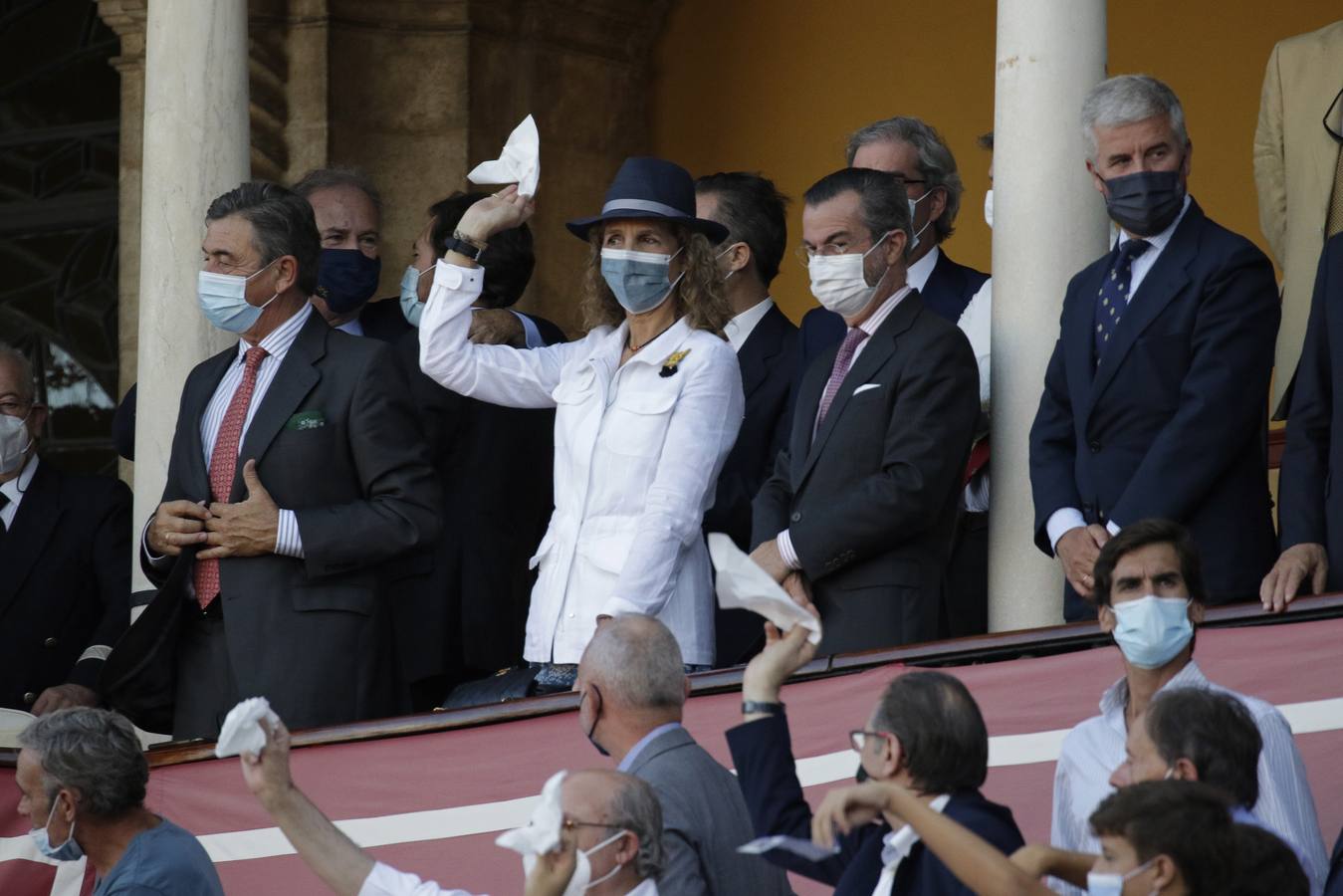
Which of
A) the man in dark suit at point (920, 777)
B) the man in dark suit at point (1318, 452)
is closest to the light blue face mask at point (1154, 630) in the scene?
the man in dark suit at point (1318, 452)

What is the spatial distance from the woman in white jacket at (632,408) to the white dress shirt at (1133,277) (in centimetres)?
92

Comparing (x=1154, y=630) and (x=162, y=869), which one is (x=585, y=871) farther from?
(x=162, y=869)

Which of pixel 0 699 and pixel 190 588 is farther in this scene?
pixel 0 699

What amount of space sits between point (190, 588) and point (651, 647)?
208cm

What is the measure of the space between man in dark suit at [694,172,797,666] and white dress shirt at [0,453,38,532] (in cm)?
248

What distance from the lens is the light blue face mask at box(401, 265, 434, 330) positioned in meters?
8.01

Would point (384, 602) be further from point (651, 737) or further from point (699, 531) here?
point (651, 737)

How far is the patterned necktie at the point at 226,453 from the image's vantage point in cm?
691

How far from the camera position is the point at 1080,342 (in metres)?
6.46

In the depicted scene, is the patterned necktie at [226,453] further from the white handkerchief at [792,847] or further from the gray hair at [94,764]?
the white handkerchief at [792,847]

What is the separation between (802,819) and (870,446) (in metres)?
1.87

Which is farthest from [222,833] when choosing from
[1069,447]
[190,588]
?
[1069,447]

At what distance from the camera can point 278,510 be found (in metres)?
6.78

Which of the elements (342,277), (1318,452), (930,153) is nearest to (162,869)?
(342,277)
